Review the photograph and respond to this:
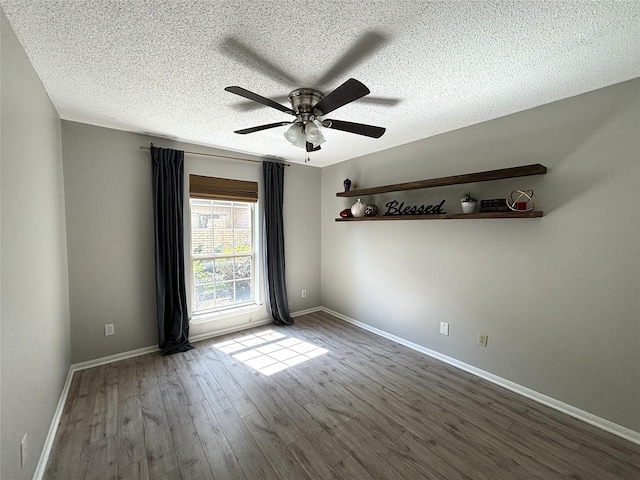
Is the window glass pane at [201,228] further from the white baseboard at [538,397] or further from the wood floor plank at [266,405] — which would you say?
the white baseboard at [538,397]

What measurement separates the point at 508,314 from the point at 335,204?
2674 millimetres

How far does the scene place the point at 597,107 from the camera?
1.95m

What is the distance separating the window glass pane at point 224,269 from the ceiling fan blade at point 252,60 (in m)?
2.52

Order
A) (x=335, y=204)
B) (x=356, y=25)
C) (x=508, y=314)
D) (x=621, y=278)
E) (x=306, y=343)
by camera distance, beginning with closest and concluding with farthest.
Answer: (x=356, y=25) < (x=621, y=278) < (x=508, y=314) < (x=306, y=343) < (x=335, y=204)

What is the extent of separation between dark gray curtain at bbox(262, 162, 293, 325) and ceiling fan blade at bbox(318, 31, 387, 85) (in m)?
2.21

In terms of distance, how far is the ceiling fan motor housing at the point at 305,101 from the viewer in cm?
192

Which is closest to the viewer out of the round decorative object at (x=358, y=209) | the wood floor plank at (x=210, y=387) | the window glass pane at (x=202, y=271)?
the wood floor plank at (x=210, y=387)

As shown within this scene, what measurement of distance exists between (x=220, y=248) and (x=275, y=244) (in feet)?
2.53

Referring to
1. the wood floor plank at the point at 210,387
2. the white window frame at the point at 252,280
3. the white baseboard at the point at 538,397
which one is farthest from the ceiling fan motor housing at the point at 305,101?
the white baseboard at the point at 538,397

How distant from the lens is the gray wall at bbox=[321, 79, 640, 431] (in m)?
1.88

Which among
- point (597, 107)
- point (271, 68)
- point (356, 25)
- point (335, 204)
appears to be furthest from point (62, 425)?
point (597, 107)

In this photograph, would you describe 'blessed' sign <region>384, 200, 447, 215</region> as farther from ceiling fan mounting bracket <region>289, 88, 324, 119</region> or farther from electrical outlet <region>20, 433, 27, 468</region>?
electrical outlet <region>20, 433, 27, 468</region>

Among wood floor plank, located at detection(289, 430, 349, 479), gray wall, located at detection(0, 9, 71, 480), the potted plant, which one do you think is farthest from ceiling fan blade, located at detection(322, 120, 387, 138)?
wood floor plank, located at detection(289, 430, 349, 479)

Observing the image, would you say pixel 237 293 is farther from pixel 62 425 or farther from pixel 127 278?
pixel 62 425
